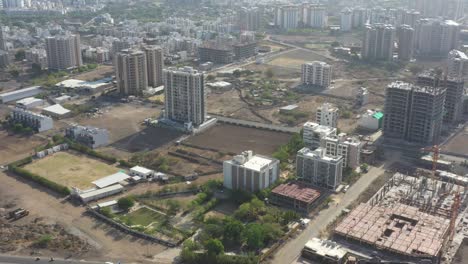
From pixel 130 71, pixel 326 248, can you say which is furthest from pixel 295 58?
pixel 326 248

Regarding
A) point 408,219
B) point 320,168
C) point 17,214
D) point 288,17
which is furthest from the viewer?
point 288,17

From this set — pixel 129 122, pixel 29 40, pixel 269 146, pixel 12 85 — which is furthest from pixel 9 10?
pixel 269 146

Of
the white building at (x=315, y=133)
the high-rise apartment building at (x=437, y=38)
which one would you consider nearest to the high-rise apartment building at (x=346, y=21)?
the high-rise apartment building at (x=437, y=38)

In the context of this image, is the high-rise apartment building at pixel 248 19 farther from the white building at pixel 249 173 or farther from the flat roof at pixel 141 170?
the white building at pixel 249 173

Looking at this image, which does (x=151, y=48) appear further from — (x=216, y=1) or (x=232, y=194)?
(x=216, y=1)

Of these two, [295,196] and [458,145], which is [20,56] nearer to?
[295,196]

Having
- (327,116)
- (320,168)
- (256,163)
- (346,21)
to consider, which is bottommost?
(320,168)
